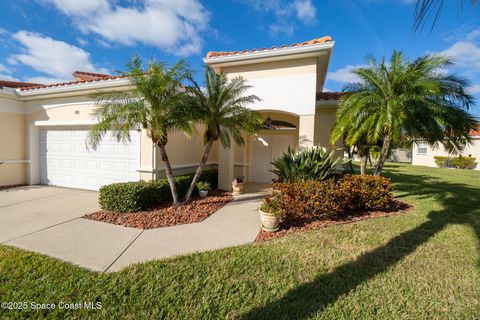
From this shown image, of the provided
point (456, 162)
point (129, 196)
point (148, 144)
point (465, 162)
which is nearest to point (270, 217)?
point (129, 196)

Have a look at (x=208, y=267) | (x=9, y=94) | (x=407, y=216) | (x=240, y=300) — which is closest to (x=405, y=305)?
(x=240, y=300)

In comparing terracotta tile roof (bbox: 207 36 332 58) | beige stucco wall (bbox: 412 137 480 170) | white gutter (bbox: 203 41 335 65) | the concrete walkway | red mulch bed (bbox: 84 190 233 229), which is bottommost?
the concrete walkway

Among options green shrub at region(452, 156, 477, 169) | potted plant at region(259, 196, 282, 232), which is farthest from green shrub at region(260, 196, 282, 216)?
green shrub at region(452, 156, 477, 169)

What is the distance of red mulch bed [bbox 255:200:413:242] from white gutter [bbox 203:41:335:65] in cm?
581

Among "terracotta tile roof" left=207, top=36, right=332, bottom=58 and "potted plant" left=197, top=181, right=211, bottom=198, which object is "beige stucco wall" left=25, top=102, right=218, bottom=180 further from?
"terracotta tile roof" left=207, top=36, right=332, bottom=58

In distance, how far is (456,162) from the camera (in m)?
24.6

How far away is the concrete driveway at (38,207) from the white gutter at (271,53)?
7.11 metres

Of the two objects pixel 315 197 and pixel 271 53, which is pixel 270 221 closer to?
pixel 315 197

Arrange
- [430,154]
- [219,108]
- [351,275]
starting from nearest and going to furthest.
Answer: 1. [351,275]
2. [219,108]
3. [430,154]

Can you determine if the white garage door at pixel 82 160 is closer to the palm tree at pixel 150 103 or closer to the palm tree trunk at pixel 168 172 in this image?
the palm tree trunk at pixel 168 172

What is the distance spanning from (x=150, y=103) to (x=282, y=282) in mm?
5474

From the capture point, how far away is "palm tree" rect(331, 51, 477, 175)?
708cm

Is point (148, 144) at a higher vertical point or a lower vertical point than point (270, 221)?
higher

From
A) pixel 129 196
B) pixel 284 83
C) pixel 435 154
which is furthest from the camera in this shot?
pixel 435 154
